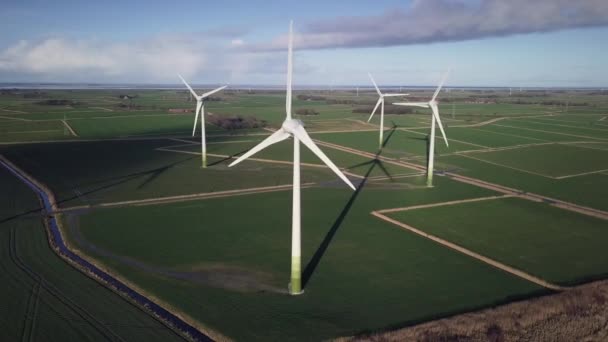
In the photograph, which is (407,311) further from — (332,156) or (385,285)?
(332,156)

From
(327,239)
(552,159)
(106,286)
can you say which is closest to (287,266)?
(327,239)

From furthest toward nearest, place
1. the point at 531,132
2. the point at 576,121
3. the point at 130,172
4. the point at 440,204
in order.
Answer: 1. the point at 576,121
2. the point at 531,132
3. the point at 130,172
4. the point at 440,204

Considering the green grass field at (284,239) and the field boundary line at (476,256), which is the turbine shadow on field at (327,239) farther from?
the field boundary line at (476,256)

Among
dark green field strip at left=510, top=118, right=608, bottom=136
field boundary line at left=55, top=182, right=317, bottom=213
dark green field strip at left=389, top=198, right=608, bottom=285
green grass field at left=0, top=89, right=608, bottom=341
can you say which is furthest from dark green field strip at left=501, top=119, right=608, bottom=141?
field boundary line at left=55, top=182, right=317, bottom=213

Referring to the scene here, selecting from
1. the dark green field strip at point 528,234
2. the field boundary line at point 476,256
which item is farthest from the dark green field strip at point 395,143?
the field boundary line at point 476,256

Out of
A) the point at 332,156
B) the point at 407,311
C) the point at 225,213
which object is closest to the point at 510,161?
the point at 332,156

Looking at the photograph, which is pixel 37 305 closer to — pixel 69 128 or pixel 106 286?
pixel 106 286
